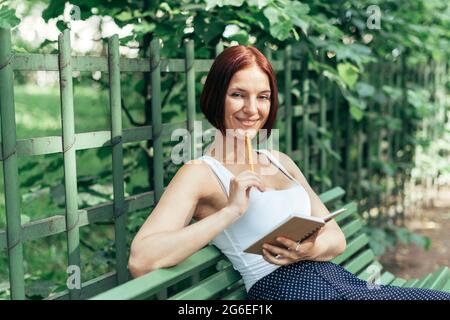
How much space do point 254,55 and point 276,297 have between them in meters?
0.79

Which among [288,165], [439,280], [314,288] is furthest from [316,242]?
[439,280]

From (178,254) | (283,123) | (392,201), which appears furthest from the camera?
(392,201)

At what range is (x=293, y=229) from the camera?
192cm

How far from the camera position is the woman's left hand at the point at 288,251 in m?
2.03

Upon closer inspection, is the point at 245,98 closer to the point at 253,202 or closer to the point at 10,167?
the point at 253,202

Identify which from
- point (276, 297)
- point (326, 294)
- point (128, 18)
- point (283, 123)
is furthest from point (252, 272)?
point (283, 123)

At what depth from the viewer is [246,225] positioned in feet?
7.02

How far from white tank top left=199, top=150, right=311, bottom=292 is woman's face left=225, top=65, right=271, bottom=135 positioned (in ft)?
0.52

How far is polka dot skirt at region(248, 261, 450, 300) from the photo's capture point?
2.12 metres

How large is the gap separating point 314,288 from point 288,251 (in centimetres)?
17

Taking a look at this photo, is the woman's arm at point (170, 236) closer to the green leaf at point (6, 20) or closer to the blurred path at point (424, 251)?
the green leaf at point (6, 20)

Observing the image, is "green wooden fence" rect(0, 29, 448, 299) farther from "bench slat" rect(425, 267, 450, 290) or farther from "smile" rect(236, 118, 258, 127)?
"bench slat" rect(425, 267, 450, 290)

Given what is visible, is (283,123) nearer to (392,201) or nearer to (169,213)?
(169,213)

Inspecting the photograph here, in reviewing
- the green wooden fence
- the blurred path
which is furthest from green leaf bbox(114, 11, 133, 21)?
the blurred path
